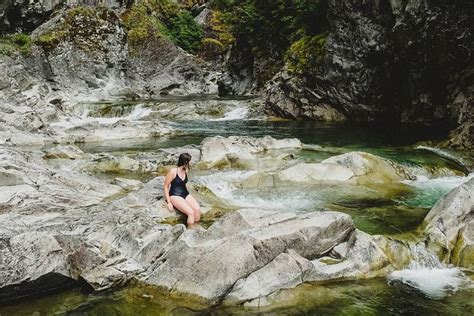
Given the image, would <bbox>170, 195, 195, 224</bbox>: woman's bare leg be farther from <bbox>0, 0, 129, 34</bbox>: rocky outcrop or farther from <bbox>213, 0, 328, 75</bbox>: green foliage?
<bbox>0, 0, 129, 34</bbox>: rocky outcrop

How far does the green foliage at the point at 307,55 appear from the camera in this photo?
31156 mm

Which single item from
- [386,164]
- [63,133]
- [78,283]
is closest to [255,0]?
[63,133]

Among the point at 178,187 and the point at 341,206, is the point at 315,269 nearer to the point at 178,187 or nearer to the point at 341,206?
the point at 178,187

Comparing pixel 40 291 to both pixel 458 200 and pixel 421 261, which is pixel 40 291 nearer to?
pixel 421 261

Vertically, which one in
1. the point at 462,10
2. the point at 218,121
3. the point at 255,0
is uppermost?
the point at 255,0

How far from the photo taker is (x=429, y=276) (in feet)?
27.8

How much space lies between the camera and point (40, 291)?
292 inches

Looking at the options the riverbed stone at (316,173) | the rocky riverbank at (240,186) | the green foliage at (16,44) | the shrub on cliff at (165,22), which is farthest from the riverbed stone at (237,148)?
the shrub on cliff at (165,22)

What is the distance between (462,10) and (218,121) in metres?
17.5

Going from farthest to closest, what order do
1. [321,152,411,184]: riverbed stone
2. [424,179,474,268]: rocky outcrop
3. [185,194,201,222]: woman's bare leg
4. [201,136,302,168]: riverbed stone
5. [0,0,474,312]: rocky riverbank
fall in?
[201,136,302,168]: riverbed stone
[321,152,411,184]: riverbed stone
[185,194,201,222]: woman's bare leg
[424,179,474,268]: rocky outcrop
[0,0,474,312]: rocky riverbank

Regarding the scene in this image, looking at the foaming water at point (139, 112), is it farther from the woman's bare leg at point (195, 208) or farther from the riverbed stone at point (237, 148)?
the woman's bare leg at point (195, 208)

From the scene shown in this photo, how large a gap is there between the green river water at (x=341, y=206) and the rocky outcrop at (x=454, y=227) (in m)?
0.48

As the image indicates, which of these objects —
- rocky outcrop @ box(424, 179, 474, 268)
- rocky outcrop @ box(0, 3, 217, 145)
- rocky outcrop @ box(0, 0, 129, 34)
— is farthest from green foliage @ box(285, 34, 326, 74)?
rocky outcrop @ box(0, 0, 129, 34)

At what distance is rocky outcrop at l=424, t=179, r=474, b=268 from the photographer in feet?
29.3
